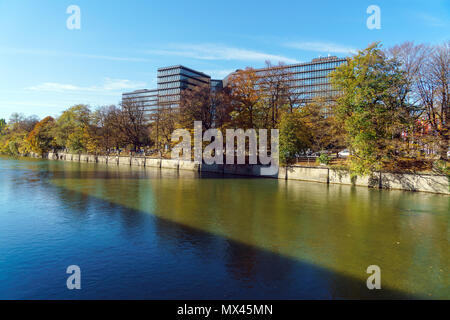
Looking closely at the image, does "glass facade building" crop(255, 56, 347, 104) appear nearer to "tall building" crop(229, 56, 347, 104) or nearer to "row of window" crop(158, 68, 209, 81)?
"tall building" crop(229, 56, 347, 104)

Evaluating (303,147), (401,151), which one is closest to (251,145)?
(303,147)

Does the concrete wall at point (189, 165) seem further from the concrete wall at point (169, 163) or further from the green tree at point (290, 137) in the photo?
the green tree at point (290, 137)

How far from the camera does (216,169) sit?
56.2m

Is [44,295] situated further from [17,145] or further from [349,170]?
[17,145]

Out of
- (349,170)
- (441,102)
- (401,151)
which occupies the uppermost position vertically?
(441,102)

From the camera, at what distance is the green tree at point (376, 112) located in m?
33.8

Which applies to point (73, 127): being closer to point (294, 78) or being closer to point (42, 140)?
point (42, 140)

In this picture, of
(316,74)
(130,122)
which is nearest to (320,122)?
(130,122)

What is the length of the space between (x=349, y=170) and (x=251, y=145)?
16.6 m

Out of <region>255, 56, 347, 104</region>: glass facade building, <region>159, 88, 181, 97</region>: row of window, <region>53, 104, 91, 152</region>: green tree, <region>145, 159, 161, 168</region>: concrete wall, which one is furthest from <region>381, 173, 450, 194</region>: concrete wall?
<region>159, 88, 181, 97</region>: row of window

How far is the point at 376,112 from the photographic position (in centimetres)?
3434

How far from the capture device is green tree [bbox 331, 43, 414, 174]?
33812 millimetres
